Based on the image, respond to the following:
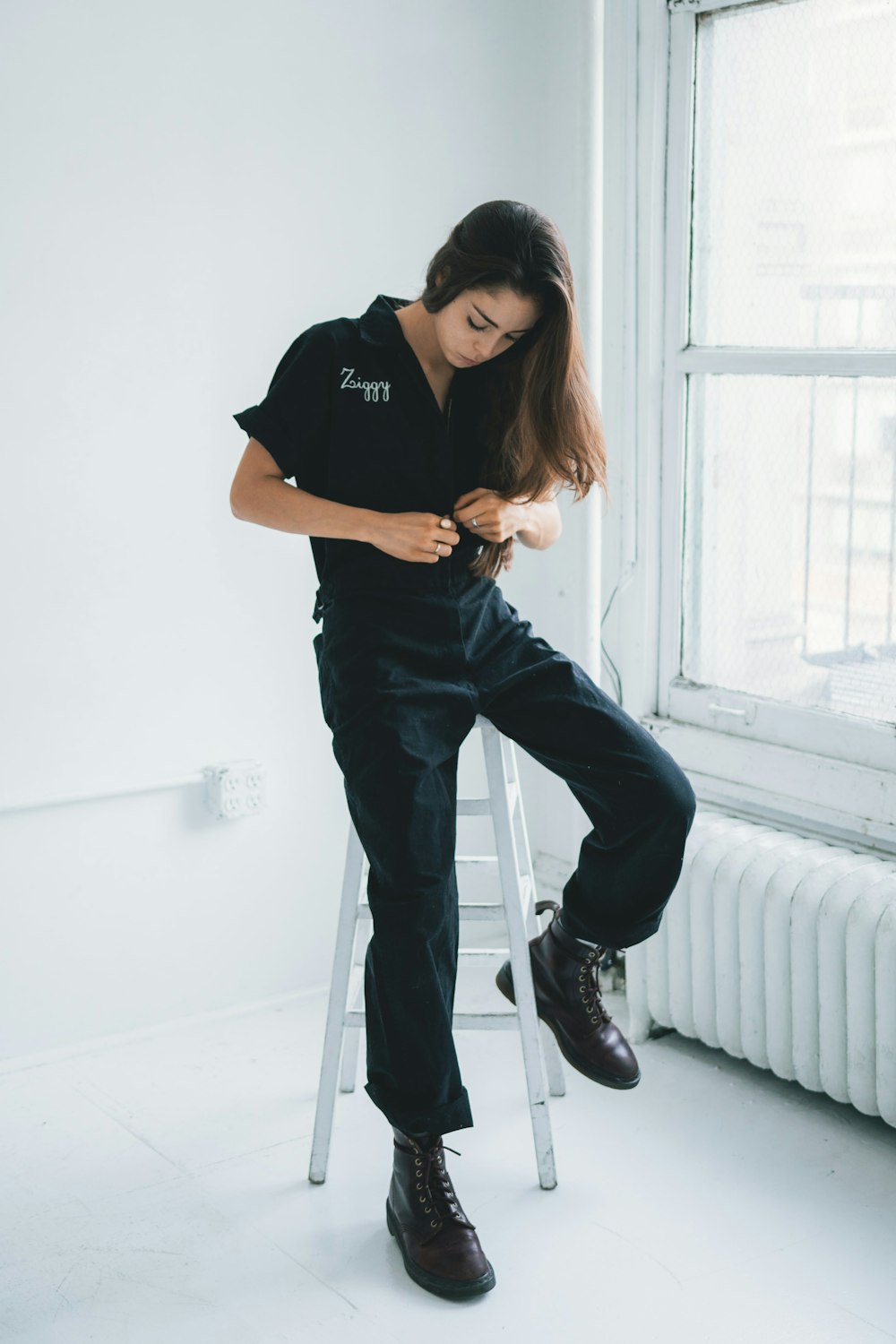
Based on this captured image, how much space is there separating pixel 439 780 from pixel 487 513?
1.21 ft

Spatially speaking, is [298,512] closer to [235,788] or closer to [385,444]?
[385,444]

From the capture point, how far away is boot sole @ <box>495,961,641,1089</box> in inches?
78.7

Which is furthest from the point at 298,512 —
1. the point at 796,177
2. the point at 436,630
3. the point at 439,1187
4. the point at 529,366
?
the point at 796,177

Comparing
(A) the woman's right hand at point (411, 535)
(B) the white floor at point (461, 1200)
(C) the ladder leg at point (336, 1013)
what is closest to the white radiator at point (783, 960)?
(B) the white floor at point (461, 1200)

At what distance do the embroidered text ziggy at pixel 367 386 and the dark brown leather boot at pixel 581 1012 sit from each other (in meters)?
0.81

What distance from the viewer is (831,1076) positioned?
224 cm

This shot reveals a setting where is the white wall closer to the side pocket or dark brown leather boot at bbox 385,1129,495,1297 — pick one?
the side pocket

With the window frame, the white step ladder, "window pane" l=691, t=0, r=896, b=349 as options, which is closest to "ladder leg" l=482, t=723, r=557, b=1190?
the white step ladder

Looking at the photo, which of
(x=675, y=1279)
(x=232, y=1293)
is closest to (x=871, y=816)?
(x=675, y=1279)

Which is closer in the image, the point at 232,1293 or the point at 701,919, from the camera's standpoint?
the point at 232,1293

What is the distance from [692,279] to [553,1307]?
5.74 ft

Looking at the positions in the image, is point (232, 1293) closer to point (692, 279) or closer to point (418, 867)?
point (418, 867)

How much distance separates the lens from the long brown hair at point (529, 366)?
5.66ft

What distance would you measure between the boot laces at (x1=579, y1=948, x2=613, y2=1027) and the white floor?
0.91ft
